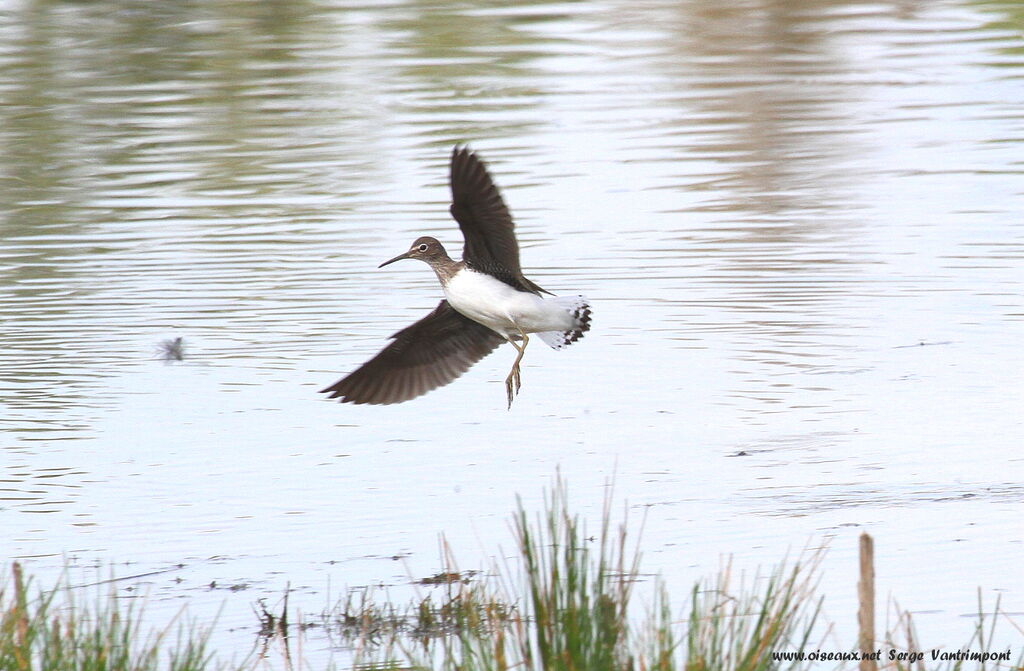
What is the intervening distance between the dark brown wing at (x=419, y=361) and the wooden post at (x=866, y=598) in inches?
143

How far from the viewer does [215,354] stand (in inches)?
424

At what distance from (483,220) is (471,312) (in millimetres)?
410

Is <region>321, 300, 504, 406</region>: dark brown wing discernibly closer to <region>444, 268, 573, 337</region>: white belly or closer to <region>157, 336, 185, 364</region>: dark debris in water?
<region>444, 268, 573, 337</region>: white belly

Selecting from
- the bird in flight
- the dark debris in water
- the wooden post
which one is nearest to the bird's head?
the bird in flight

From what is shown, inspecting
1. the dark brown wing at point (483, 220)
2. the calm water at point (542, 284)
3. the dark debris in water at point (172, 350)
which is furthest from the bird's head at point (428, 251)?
the dark debris in water at point (172, 350)

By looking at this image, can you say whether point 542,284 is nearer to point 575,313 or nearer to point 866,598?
point 575,313

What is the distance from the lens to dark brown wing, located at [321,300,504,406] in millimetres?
7824

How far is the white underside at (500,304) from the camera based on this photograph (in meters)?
7.29

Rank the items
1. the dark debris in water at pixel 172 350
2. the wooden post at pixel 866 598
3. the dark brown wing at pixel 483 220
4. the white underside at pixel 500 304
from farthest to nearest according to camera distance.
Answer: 1. the dark debris in water at pixel 172 350
2. the white underside at pixel 500 304
3. the dark brown wing at pixel 483 220
4. the wooden post at pixel 866 598

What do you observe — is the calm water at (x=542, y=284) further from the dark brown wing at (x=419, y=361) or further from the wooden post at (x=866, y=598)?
the wooden post at (x=866, y=598)

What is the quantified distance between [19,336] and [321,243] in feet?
9.53

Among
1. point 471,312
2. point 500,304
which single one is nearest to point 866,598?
point 500,304

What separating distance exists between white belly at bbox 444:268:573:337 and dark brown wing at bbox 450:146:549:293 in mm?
61

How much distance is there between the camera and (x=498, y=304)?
7293 millimetres
